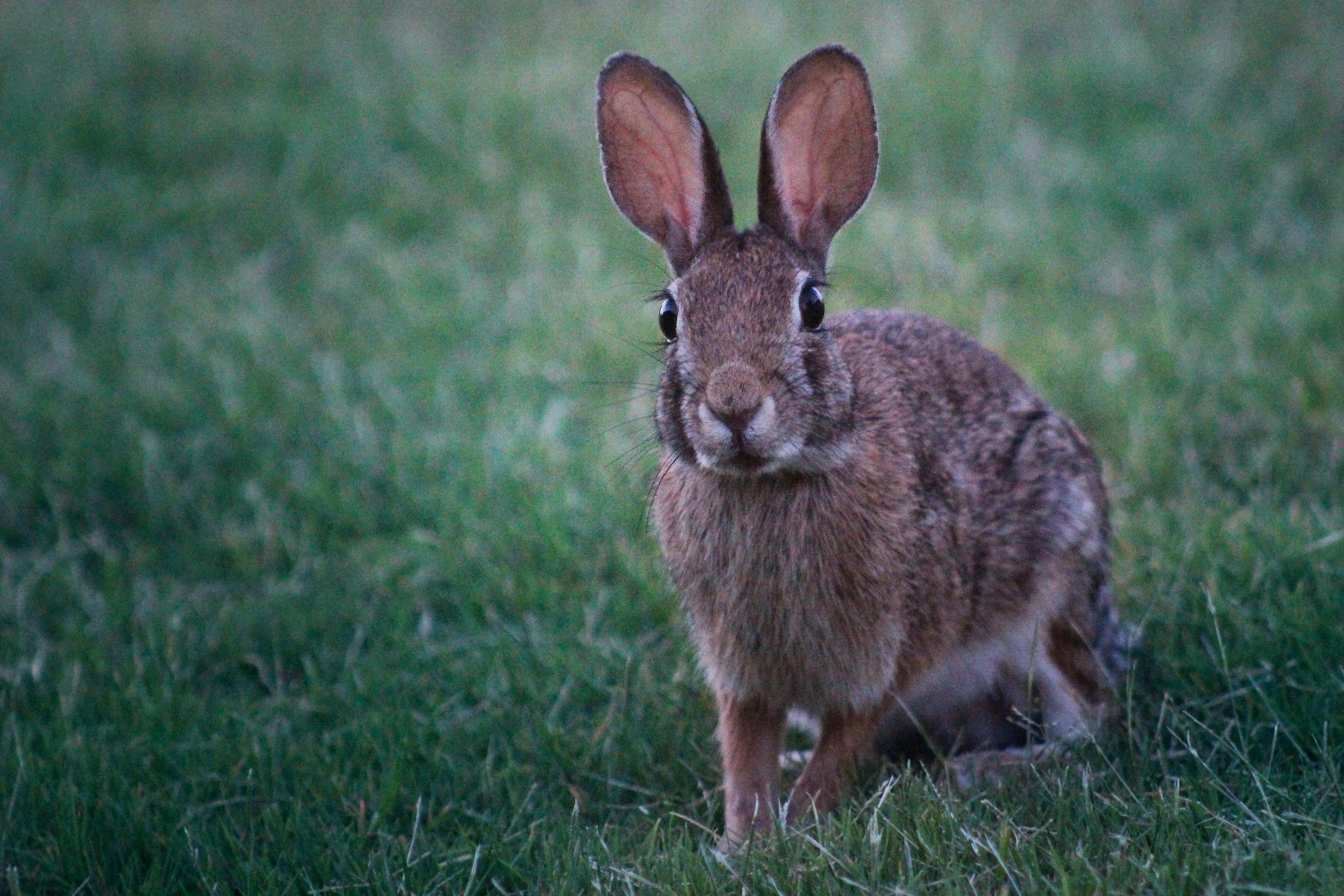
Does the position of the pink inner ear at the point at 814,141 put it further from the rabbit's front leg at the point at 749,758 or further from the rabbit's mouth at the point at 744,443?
the rabbit's front leg at the point at 749,758

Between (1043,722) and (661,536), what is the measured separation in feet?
3.47

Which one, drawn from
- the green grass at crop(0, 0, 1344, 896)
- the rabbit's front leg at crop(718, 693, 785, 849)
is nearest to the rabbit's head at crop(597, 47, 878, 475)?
the green grass at crop(0, 0, 1344, 896)

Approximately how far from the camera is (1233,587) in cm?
383

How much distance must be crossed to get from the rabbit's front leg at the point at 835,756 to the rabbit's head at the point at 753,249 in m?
0.62

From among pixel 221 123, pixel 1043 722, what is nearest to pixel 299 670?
pixel 1043 722

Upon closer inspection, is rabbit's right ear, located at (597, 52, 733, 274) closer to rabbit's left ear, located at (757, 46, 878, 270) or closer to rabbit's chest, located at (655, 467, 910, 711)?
rabbit's left ear, located at (757, 46, 878, 270)

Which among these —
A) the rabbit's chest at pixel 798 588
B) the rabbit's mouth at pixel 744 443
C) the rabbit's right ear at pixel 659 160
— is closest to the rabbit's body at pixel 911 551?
the rabbit's chest at pixel 798 588

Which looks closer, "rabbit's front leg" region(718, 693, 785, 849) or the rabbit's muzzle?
the rabbit's muzzle

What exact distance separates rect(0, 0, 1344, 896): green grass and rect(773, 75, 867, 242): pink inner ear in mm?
678

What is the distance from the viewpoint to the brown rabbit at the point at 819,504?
312cm

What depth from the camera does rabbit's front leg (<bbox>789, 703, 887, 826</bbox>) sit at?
10.9 feet

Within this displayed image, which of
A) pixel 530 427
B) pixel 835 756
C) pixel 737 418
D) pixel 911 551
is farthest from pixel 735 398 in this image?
pixel 530 427

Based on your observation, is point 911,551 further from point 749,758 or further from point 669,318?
point 669,318

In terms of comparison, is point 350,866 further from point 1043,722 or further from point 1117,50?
point 1117,50
